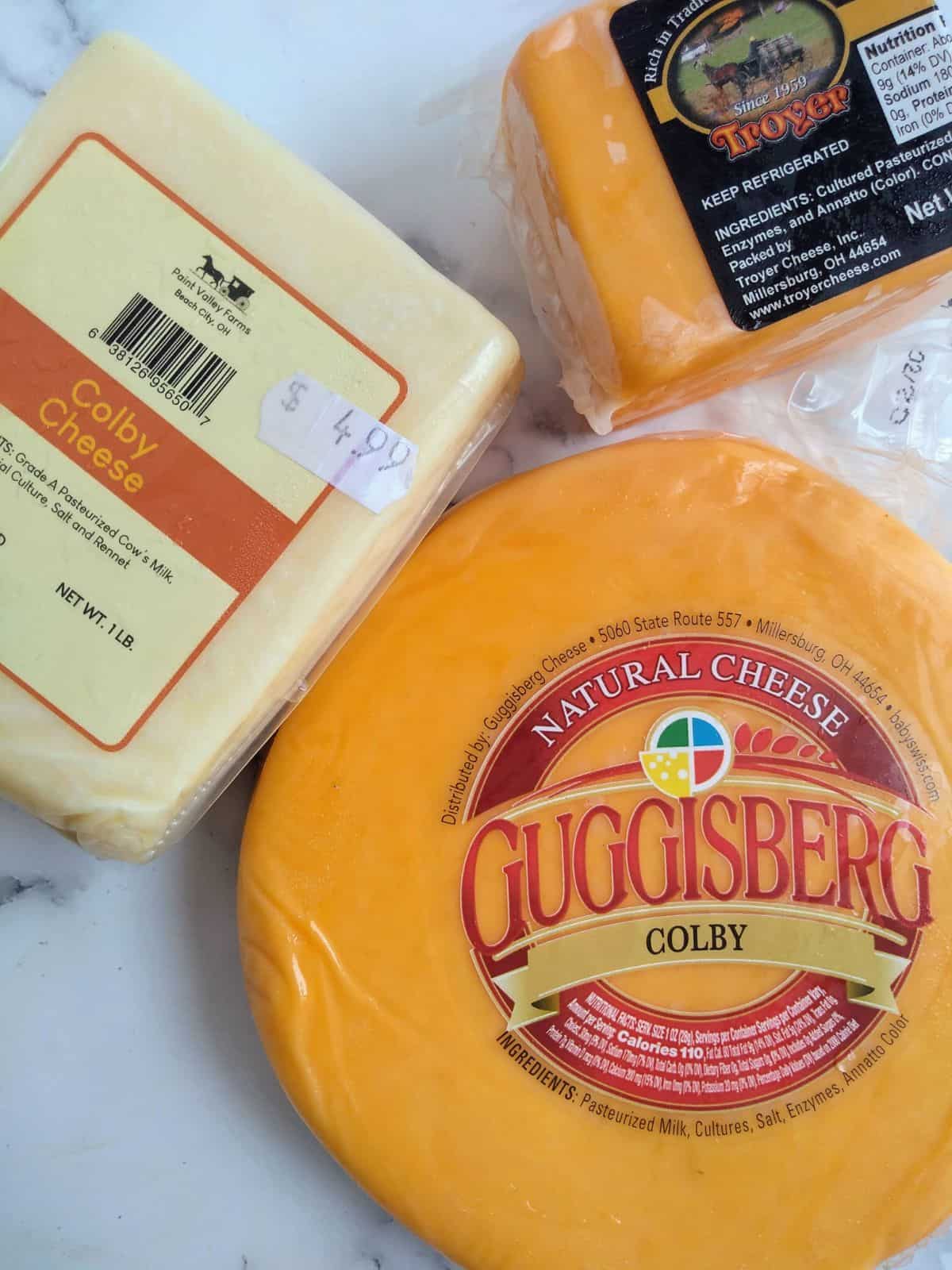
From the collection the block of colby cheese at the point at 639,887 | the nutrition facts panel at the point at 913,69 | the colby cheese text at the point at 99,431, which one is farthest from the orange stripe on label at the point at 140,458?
the nutrition facts panel at the point at 913,69

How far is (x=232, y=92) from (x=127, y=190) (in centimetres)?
24

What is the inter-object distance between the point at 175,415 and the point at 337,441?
0.11 m

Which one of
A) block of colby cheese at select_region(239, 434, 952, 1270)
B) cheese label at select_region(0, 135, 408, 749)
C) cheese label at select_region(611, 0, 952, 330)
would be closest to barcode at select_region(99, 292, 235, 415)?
cheese label at select_region(0, 135, 408, 749)

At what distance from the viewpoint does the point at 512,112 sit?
635mm

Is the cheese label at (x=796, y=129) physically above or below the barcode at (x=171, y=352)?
above

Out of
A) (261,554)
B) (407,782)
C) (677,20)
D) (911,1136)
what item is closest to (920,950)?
(911,1136)

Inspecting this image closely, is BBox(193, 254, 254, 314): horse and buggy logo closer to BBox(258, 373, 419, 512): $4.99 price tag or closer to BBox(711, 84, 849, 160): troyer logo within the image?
BBox(258, 373, 419, 512): $4.99 price tag

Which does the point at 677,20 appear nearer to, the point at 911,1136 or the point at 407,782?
the point at 407,782

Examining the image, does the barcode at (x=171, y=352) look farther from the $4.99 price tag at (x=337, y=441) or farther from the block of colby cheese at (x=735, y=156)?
the block of colby cheese at (x=735, y=156)

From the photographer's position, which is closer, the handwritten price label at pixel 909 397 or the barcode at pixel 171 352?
the barcode at pixel 171 352

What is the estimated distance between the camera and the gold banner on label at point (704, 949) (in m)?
0.64

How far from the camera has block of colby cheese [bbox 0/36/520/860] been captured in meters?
0.58

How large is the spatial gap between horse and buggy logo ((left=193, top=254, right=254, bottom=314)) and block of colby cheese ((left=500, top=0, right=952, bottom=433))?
211mm

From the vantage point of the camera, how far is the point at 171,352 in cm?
59
